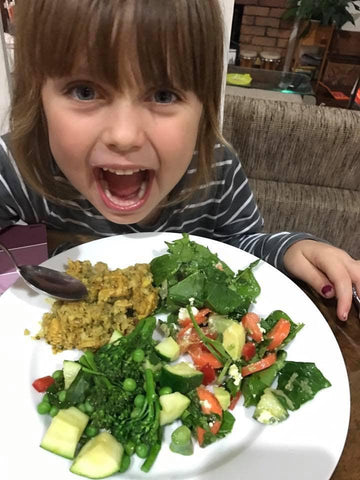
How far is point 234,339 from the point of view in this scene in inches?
38.8

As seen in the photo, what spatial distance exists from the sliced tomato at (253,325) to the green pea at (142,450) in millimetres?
349

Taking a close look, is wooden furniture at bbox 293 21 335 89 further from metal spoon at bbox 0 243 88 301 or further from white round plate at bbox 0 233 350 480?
metal spoon at bbox 0 243 88 301

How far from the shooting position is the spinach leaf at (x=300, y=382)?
2.94ft

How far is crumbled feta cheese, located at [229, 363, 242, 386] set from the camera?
94 cm

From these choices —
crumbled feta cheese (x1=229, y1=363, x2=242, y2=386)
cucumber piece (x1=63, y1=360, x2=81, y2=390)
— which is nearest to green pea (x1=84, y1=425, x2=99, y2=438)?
cucumber piece (x1=63, y1=360, x2=81, y2=390)

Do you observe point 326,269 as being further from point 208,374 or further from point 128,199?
point 128,199

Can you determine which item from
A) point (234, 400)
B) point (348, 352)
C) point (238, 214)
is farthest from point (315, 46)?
point (234, 400)

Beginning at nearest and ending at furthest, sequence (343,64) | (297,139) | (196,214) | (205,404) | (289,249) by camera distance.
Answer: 1. (205,404)
2. (289,249)
3. (196,214)
4. (297,139)
5. (343,64)

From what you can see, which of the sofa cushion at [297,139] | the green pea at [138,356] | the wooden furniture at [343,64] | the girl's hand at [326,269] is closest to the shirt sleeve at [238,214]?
the girl's hand at [326,269]

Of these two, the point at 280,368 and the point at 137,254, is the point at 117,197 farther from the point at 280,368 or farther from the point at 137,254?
the point at 280,368

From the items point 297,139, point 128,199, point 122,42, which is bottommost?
point 297,139

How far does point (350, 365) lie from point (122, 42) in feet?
2.86

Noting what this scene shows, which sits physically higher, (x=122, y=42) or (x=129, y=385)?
(x=122, y=42)

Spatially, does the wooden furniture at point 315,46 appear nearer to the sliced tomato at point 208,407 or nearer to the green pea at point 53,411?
the sliced tomato at point 208,407
